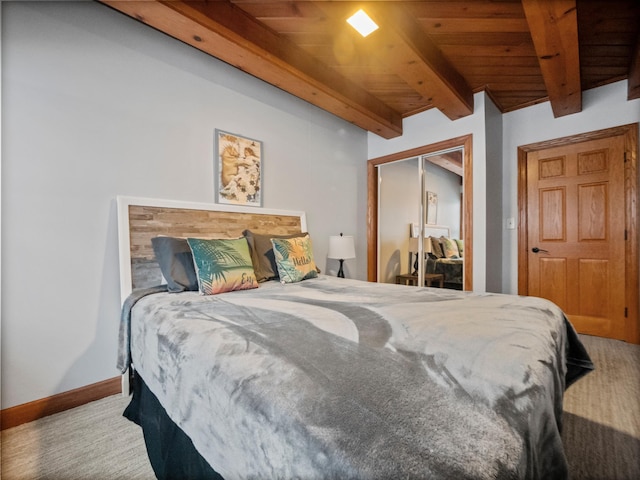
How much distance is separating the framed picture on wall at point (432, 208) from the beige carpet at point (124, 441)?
6.83ft

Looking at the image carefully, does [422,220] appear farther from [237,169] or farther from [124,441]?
[124,441]

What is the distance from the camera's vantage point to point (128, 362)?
1710 mm

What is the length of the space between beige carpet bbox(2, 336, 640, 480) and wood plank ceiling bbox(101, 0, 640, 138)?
7.78 feet

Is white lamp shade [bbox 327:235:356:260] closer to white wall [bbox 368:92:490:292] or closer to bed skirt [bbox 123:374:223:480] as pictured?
white wall [bbox 368:92:490:292]

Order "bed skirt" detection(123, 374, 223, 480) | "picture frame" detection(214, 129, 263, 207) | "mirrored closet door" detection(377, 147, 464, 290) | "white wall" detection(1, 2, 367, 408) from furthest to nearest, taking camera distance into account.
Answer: "mirrored closet door" detection(377, 147, 464, 290), "picture frame" detection(214, 129, 263, 207), "white wall" detection(1, 2, 367, 408), "bed skirt" detection(123, 374, 223, 480)

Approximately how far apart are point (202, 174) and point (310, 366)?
7.04ft

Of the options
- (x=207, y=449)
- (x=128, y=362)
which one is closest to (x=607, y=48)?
(x=207, y=449)

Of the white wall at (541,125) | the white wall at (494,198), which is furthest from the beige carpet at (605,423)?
the white wall at (541,125)

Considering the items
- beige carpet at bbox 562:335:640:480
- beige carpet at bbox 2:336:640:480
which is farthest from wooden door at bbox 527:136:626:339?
beige carpet at bbox 2:336:640:480

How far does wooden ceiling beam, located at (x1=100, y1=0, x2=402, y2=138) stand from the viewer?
1.77 metres

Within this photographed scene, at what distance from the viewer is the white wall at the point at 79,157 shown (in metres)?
1.65

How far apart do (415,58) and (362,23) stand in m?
0.55

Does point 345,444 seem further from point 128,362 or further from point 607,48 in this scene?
point 607,48

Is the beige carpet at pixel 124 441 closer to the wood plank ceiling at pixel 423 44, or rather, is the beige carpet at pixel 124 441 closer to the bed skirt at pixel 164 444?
the bed skirt at pixel 164 444
